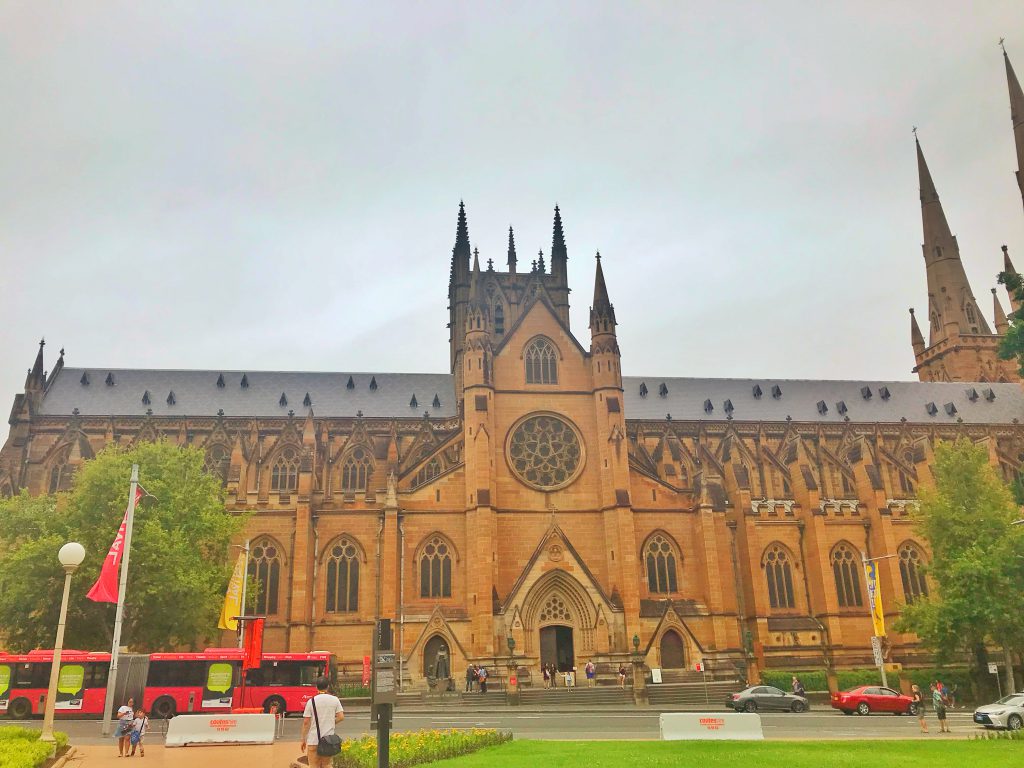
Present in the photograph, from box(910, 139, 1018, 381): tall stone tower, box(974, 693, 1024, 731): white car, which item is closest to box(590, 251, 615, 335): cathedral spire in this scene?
box(974, 693, 1024, 731): white car

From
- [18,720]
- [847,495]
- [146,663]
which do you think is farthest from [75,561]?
[847,495]

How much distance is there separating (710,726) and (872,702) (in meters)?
17.3

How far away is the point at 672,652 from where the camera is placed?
153 feet

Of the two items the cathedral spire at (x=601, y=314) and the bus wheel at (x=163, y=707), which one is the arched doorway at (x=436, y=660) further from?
the cathedral spire at (x=601, y=314)

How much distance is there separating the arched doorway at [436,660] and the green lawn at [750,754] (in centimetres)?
2318

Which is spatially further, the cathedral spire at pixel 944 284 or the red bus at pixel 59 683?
the cathedral spire at pixel 944 284

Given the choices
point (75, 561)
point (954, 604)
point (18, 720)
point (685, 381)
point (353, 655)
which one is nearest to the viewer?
point (75, 561)

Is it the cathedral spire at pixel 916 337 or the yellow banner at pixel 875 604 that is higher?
the cathedral spire at pixel 916 337

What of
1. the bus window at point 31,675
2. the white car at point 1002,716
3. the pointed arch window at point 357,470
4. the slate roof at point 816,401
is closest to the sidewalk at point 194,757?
the bus window at point 31,675

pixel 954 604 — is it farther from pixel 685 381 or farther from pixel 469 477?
pixel 685 381

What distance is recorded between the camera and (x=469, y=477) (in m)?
48.8

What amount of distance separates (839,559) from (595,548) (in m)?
18.7

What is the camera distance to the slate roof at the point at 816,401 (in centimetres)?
7000

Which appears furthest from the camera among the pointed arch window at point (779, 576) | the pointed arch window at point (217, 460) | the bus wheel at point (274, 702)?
the pointed arch window at point (217, 460)
